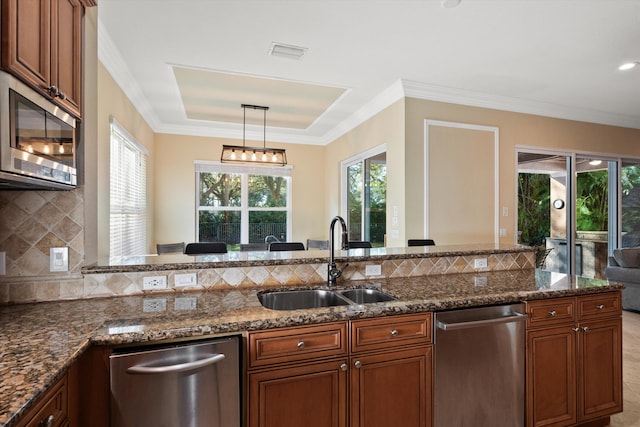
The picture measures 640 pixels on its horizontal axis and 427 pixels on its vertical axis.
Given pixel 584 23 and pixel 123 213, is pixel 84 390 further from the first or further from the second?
pixel 584 23

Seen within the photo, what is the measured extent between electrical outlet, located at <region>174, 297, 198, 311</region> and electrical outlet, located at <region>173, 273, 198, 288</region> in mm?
140

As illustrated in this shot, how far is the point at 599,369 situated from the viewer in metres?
2.01

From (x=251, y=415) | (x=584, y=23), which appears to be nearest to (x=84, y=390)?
(x=251, y=415)

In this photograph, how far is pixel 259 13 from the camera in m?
2.52

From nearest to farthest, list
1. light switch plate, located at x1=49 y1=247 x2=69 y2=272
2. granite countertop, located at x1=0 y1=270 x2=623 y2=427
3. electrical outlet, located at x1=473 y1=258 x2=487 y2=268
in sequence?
1. granite countertop, located at x1=0 y1=270 x2=623 y2=427
2. light switch plate, located at x1=49 y1=247 x2=69 y2=272
3. electrical outlet, located at x1=473 y1=258 x2=487 y2=268

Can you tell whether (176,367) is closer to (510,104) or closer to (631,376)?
(631,376)

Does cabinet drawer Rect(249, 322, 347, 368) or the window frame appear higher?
the window frame

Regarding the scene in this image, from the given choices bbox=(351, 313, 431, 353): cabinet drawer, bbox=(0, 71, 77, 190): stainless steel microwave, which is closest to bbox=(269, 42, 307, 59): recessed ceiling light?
bbox=(0, 71, 77, 190): stainless steel microwave

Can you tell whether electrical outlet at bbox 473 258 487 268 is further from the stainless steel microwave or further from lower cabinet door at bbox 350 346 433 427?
the stainless steel microwave

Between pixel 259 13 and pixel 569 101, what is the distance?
13.7 feet

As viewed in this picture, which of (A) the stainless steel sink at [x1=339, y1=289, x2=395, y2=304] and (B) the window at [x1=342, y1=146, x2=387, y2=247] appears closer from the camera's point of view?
(A) the stainless steel sink at [x1=339, y1=289, x2=395, y2=304]

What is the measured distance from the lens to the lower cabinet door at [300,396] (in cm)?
137

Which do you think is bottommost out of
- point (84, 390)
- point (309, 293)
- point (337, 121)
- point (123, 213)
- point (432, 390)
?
point (432, 390)

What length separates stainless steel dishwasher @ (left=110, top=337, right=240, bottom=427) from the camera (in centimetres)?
120
